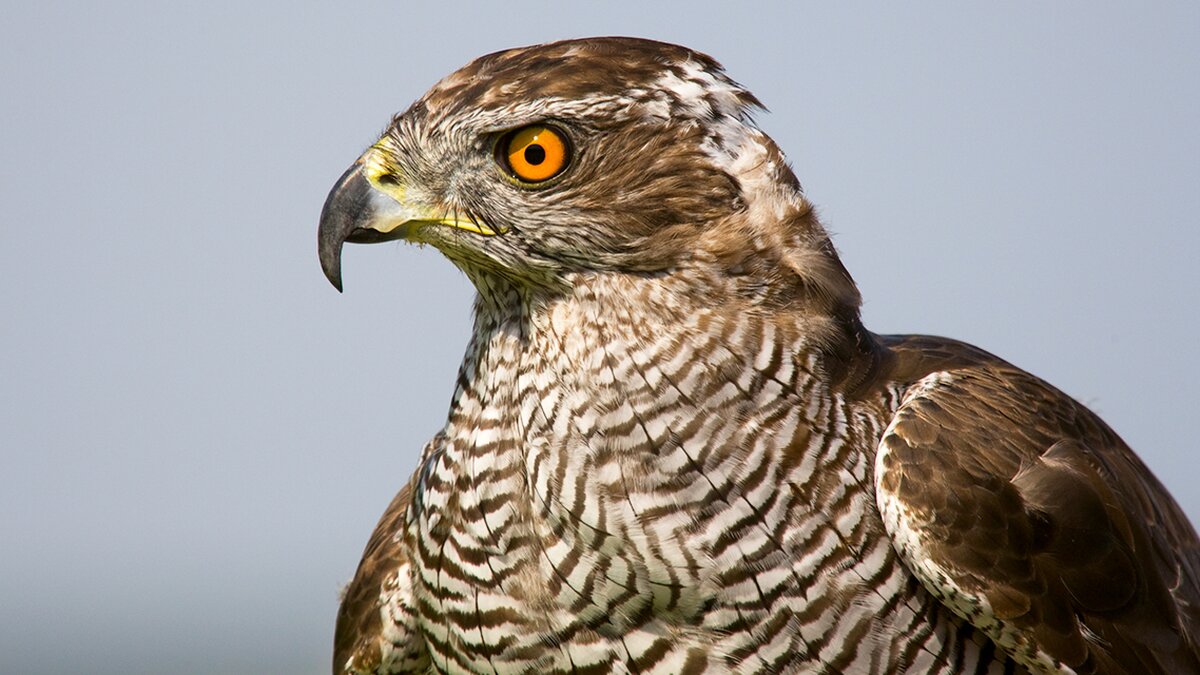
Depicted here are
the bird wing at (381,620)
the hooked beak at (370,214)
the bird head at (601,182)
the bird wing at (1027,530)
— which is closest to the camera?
the bird wing at (1027,530)

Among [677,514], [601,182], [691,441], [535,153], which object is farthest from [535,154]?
[677,514]

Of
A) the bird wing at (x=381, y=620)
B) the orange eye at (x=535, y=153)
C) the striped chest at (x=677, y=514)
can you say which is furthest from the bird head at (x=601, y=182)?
the bird wing at (x=381, y=620)

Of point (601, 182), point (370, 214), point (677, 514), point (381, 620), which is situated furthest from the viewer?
point (381, 620)

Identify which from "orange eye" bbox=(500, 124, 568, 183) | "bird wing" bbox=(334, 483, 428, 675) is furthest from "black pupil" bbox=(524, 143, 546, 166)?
"bird wing" bbox=(334, 483, 428, 675)

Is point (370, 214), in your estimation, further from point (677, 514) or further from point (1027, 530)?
point (1027, 530)

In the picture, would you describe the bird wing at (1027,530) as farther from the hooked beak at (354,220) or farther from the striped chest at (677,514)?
the hooked beak at (354,220)

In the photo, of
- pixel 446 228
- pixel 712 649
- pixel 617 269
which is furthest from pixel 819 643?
pixel 446 228

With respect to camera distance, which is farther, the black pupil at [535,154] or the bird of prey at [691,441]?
the black pupil at [535,154]
